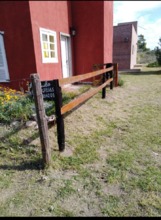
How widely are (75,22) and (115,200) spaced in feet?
26.9

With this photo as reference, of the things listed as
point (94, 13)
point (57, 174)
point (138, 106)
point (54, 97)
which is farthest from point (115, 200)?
point (94, 13)

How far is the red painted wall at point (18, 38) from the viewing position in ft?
19.0

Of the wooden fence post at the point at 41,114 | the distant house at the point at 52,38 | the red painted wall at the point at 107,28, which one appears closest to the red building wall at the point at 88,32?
the distant house at the point at 52,38

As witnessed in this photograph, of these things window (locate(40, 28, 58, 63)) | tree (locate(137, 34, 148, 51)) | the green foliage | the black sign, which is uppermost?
tree (locate(137, 34, 148, 51))

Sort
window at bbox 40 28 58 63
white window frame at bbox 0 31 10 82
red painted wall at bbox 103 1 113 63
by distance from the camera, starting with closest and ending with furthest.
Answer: white window frame at bbox 0 31 10 82 < window at bbox 40 28 58 63 < red painted wall at bbox 103 1 113 63

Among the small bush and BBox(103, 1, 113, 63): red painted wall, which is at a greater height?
BBox(103, 1, 113, 63): red painted wall

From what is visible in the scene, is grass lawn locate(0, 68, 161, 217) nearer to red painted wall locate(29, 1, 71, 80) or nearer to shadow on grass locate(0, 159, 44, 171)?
shadow on grass locate(0, 159, 44, 171)

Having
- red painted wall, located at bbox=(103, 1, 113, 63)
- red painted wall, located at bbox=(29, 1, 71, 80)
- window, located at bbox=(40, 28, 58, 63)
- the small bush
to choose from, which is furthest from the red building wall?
the small bush

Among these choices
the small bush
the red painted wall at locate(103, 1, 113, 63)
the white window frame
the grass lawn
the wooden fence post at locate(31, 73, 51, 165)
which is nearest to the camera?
the grass lawn

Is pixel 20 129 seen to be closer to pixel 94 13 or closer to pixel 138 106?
pixel 138 106

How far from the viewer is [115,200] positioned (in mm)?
2055

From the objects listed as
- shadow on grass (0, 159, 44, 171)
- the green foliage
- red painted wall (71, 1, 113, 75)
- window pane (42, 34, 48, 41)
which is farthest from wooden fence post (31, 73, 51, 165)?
red painted wall (71, 1, 113, 75)

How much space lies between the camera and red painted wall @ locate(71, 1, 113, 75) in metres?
8.04

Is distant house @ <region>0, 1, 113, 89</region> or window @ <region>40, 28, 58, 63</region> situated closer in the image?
distant house @ <region>0, 1, 113, 89</region>
